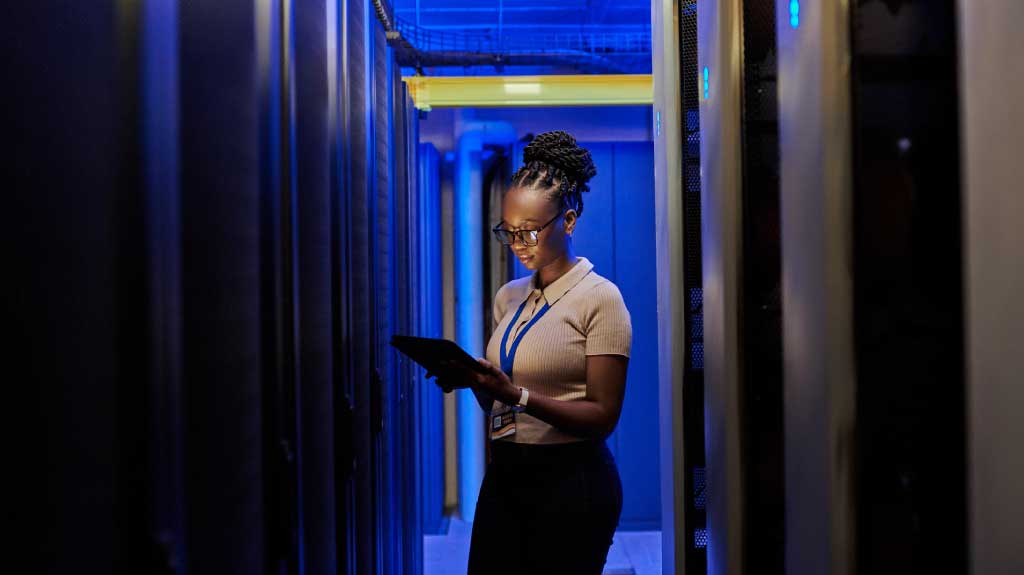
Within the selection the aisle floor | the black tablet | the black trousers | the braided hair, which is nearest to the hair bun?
the braided hair

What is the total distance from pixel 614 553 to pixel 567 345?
283 cm

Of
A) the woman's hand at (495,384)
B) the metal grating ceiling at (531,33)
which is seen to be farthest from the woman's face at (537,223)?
the metal grating ceiling at (531,33)

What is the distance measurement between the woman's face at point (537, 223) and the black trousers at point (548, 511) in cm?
54

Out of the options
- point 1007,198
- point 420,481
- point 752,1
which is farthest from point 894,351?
point 420,481

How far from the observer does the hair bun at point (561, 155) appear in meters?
2.25

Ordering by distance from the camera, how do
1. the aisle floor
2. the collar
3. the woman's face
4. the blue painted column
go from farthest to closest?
the blue painted column → the aisle floor → the woman's face → the collar

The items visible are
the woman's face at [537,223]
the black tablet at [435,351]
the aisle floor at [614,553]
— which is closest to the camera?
the black tablet at [435,351]

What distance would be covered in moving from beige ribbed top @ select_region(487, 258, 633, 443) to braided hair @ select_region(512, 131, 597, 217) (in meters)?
0.33

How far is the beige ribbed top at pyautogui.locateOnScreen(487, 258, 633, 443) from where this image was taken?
6.30ft

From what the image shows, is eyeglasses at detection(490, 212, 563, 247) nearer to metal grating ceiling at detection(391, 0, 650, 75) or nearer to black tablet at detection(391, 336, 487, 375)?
black tablet at detection(391, 336, 487, 375)

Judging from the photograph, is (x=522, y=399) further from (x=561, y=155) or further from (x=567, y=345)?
(x=561, y=155)

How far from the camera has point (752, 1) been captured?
1.43 m

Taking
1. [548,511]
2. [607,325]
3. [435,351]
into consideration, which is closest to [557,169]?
[607,325]

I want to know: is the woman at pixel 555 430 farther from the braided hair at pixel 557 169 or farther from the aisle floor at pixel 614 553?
the aisle floor at pixel 614 553
